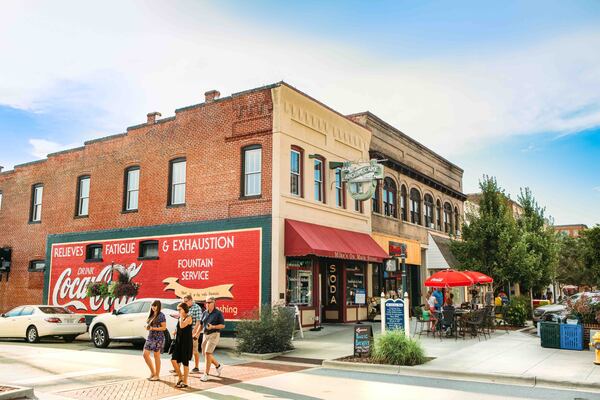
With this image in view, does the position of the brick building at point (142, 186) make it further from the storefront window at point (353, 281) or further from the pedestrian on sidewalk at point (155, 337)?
the pedestrian on sidewalk at point (155, 337)

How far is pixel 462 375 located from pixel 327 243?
30.5ft

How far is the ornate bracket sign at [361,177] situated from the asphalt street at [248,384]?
8895 millimetres

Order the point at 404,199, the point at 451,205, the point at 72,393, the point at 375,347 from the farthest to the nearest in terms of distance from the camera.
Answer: the point at 451,205
the point at 404,199
the point at 375,347
the point at 72,393

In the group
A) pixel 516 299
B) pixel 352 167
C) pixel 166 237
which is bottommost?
pixel 516 299

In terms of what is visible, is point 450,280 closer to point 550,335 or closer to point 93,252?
point 550,335

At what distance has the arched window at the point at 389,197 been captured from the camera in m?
28.0

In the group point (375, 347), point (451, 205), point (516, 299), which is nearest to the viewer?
point (375, 347)

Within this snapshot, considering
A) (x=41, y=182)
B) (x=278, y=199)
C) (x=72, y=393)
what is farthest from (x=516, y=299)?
(x=41, y=182)

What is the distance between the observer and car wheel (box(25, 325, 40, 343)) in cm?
1920

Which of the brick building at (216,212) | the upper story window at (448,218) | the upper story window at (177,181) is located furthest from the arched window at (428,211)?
the upper story window at (177,181)

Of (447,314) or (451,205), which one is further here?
(451,205)

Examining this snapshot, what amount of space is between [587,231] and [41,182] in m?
29.1

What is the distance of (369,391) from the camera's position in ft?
32.9

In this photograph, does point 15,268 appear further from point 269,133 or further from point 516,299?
point 516,299
